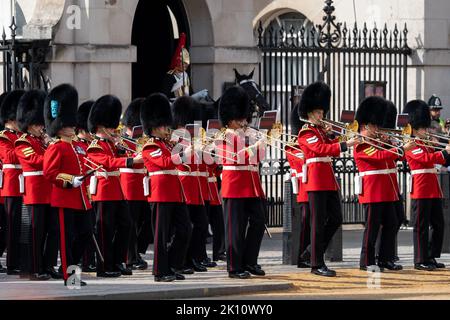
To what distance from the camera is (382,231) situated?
1548 centimetres

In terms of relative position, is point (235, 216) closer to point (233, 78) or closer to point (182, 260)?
point (182, 260)

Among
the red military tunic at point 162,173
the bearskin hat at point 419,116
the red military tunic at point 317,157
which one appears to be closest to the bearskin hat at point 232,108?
the red military tunic at point 317,157

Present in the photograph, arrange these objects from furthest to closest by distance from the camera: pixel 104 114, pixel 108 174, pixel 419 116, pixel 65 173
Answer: pixel 419 116, pixel 108 174, pixel 104 114, pixel 65 173

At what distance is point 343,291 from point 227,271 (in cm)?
172

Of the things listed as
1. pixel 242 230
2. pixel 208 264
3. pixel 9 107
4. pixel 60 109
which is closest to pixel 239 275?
pixel 242 230

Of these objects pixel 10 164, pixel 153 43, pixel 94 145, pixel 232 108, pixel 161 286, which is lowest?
pixel 161 286

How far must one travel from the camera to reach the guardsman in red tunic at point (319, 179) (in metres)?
14.9

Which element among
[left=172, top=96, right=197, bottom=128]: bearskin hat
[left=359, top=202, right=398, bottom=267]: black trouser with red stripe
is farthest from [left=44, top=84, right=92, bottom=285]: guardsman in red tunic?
[left=359, top=202, right=398, bottom=267]: black trouser with red stripe

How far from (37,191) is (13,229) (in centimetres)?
81

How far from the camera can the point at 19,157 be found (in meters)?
14.7

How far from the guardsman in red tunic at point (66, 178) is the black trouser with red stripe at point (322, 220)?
2120 millimetres

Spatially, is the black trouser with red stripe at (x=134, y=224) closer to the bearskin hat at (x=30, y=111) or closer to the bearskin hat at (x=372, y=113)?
the bearskin hat at (x=30, y=111)

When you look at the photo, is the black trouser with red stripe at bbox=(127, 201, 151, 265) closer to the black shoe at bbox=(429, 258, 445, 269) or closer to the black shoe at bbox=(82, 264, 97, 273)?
the black shoe at bbox=(82, 264, 97, 273)

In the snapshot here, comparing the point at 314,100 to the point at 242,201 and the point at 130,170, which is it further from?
the point at 130,170
